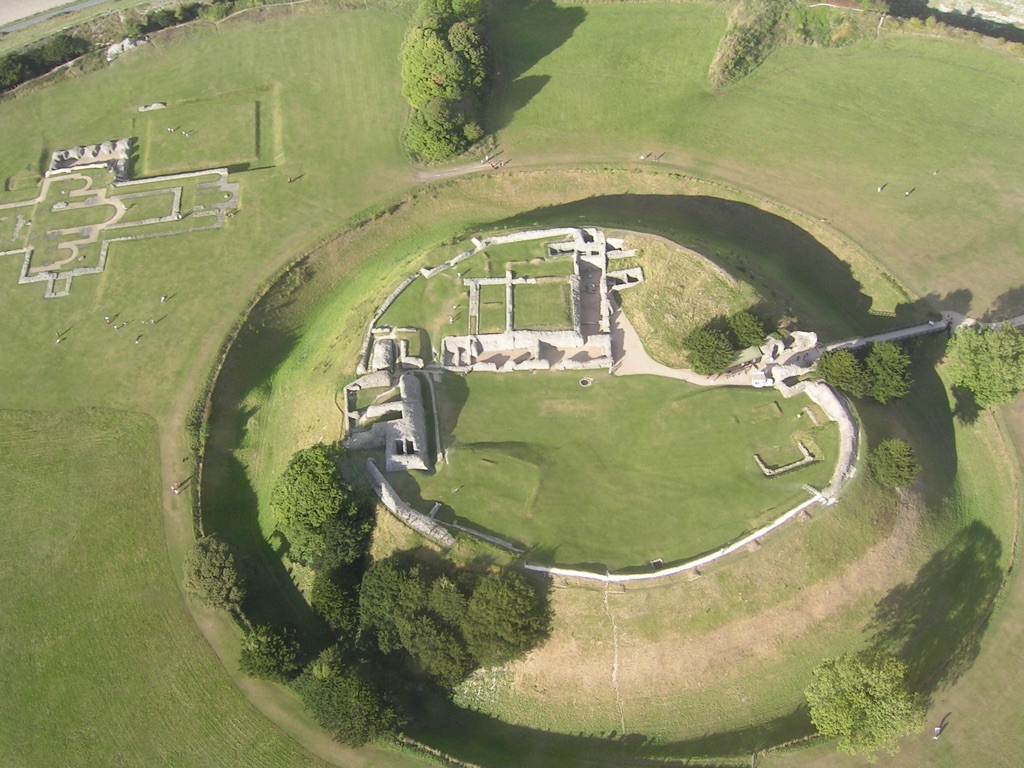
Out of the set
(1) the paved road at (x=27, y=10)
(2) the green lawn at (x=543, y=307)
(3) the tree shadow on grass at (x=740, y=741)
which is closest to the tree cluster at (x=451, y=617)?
(3) the tree shadow on grass at (x=740, y=741)

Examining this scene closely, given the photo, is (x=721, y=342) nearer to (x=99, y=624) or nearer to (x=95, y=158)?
(x=99, y=624)

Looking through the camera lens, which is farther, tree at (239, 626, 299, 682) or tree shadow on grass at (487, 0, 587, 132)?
tree shadow on grass at (487, 0, 587, 132)

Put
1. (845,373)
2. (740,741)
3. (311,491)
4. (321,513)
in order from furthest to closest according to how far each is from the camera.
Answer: (845,373) → (321,513) → (311,491) → (740,741)

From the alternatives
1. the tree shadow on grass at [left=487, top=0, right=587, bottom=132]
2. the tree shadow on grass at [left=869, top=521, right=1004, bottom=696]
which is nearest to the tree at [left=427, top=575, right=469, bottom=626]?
the tree shadow on grass at [left=869, top=521, right=1004, bottom=696]

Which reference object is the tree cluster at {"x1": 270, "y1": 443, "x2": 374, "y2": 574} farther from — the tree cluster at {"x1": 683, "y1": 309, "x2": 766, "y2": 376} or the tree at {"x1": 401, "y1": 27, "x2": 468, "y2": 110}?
the tree at {"x1": 401, "y1": 27, "x2": 468, "y2": 110}

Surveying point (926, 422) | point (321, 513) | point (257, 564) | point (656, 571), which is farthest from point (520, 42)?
point (257, 564)

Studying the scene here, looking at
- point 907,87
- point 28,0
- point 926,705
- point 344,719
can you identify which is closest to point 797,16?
point 907,87
